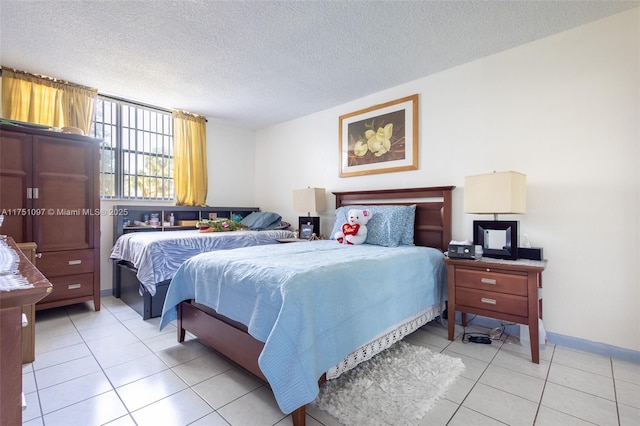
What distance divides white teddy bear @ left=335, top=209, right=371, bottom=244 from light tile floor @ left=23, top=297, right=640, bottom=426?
105cm

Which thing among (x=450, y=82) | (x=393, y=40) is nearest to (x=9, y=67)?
(x=393, y=40)

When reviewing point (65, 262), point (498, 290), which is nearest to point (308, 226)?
point (498, 290)

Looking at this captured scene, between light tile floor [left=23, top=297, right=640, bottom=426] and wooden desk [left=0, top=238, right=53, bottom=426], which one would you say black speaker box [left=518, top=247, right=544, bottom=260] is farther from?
wooden desk [left=0, top=238, right=53, bottom=426]

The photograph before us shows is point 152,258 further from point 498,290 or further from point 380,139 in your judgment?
point 498,290

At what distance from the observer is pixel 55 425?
1.42 m

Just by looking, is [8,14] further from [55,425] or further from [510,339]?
[510,339]

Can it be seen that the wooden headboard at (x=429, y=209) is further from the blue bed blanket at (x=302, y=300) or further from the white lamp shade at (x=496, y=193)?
the blue bed blanket at (x=302, y=300)

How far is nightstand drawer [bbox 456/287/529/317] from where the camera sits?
2.10 meters

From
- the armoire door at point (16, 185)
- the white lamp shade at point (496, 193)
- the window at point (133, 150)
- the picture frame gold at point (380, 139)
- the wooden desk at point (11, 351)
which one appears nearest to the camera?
the wooden desk at point (11, 351)

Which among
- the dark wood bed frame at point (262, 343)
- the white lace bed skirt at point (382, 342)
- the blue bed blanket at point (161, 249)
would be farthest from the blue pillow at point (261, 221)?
the white lace bed skirt at point (382, 342)

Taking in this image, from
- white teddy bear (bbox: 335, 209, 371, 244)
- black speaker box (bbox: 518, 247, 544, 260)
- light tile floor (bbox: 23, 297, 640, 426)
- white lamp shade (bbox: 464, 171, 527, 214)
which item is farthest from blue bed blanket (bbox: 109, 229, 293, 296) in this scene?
black speaker box (bbox: 518, 247, 544, 260)

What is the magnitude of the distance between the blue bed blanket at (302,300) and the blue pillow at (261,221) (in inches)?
79.6

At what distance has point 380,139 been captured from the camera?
354 cm

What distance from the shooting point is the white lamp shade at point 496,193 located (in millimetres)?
2199
